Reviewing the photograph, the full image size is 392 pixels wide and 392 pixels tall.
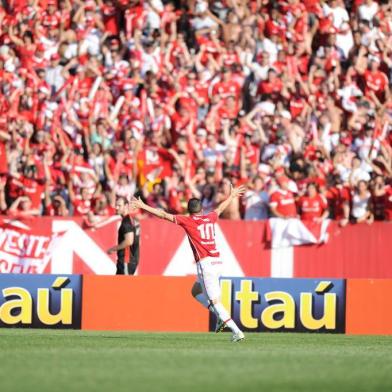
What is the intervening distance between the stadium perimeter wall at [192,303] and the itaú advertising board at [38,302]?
17mm

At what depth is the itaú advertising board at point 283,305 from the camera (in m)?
19.7

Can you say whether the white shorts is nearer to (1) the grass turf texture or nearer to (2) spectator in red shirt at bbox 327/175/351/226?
(1) the grass turf texture

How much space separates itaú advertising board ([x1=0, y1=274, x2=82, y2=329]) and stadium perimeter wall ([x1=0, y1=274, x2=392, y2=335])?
0.02 meters

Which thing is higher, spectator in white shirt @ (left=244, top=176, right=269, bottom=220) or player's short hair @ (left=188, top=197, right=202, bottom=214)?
spectator in white shirt @ (left=244, top=176, right=269, bottom=220)

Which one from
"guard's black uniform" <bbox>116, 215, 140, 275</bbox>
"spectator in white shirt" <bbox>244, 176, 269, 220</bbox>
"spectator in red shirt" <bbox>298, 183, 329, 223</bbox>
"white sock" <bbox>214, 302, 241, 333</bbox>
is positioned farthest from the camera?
"spectator in white shirt" <bbox>244, 176, 269, 220</bbox>

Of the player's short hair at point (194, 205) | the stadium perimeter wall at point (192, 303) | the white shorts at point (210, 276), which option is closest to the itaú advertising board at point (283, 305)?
the stadium perimeter wall at point (192, 303)

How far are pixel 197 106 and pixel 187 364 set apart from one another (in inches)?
519

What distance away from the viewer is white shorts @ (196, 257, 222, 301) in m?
16.1

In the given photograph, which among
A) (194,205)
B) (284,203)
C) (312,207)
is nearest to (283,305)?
(284,203)

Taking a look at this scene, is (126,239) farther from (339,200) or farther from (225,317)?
(339,200)

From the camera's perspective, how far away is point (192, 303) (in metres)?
19.9

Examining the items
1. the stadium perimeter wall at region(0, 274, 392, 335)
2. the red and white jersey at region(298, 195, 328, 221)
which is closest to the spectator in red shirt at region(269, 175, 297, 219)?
the red and white jersey at region(298, 195, 328, 221)

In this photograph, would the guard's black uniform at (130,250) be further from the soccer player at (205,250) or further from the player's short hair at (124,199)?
the soccer player at (205,250)

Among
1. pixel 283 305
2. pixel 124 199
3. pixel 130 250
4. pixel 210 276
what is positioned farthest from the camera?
pixel 124 199
